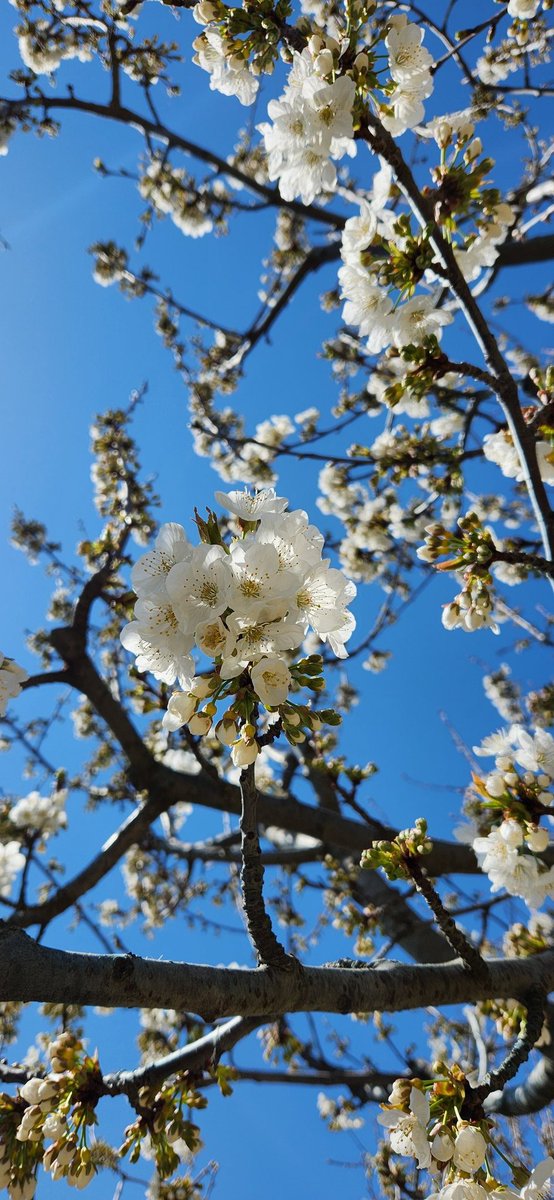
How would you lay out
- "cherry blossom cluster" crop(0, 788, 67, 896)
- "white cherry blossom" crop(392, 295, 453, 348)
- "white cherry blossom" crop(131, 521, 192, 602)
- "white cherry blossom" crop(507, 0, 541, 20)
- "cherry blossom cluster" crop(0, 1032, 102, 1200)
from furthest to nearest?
"cherry blossom cluster" crop(0, 788, 67, 896) → "white cherry blossom" crop(507, 0, 541, 20) → "white cherry blossom" crop(392, 295, 453, 348) → "cherry blossom cluster" crop(0, 1032, 102, 1200) → "white cherry blossom" crop(131, 521, 192, 602)

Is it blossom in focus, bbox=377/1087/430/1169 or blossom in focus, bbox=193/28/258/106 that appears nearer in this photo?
blossom in focus, bbox=377/1087/430/1169

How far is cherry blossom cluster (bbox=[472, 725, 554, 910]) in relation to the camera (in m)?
2.27

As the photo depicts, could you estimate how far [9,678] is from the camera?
230cm

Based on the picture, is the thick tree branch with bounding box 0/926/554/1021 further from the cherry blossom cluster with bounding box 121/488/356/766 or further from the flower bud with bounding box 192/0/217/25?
the flower bud with bounding box 192/0/217/25

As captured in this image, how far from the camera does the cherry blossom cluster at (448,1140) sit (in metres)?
1.53

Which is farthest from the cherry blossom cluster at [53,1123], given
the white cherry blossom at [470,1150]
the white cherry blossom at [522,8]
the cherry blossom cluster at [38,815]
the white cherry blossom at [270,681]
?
the white cherry blossom at [522,8]

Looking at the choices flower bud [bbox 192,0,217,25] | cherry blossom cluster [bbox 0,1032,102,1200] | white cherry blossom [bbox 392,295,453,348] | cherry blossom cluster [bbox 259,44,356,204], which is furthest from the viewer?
white cherry blossom [bbox 392,295,453,348]

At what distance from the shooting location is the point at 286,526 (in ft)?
4.63

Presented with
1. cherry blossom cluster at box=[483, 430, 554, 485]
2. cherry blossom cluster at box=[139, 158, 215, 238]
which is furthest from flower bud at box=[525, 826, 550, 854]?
cherry blossom cluster at box=[139, 158, 215, 238]

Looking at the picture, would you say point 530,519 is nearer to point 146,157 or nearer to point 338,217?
point 338,217

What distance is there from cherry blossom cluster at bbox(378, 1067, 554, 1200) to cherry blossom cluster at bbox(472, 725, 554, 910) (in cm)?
74

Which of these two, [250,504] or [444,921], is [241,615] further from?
[444,921]

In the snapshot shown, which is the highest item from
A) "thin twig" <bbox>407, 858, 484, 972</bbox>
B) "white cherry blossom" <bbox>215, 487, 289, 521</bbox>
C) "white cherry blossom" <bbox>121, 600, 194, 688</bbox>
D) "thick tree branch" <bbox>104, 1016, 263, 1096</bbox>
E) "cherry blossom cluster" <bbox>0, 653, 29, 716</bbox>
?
"white cherry blossom" <bbox>215, 487, 289, 521</bbox>

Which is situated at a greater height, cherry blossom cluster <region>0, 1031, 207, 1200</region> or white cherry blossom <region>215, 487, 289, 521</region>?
white cherry blossom <region>215, 487, 289, 521</region>
